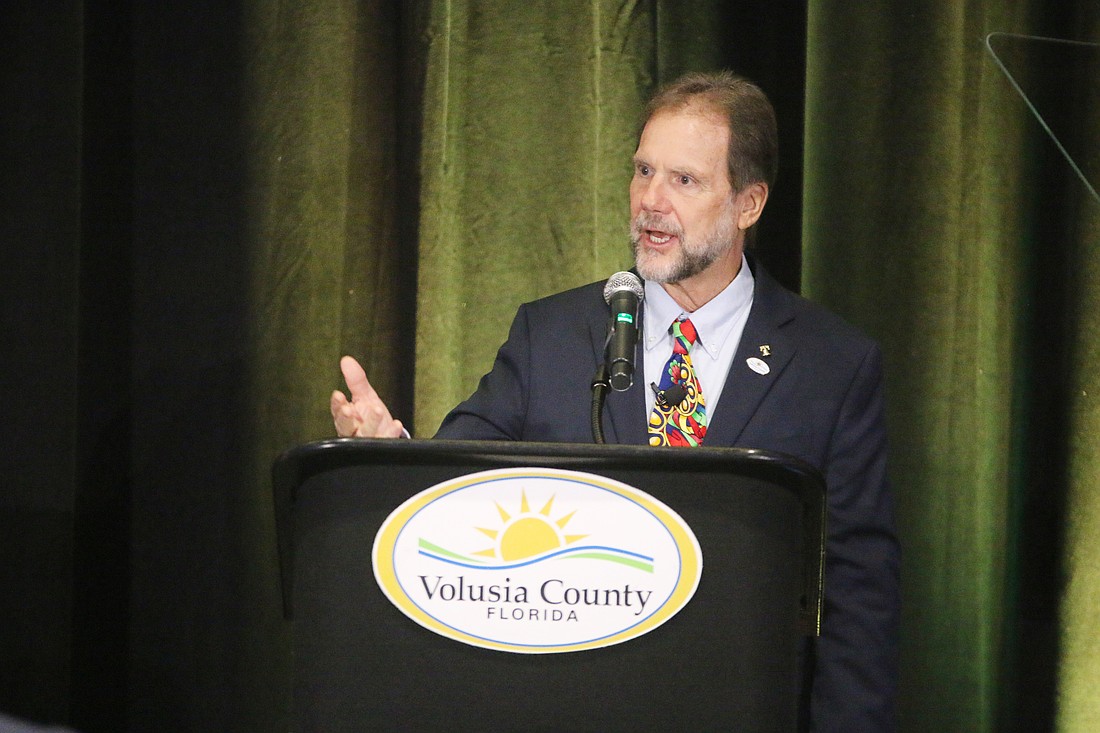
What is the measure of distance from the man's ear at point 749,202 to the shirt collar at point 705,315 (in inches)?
5.1

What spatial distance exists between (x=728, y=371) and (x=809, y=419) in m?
0.13

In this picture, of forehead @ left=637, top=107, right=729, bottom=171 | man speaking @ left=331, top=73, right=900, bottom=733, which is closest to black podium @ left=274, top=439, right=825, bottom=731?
man speaking @ left=331, top=73, right=900, bottom=733

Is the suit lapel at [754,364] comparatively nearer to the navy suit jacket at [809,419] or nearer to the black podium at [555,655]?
the navy suit jacket at [809,419]

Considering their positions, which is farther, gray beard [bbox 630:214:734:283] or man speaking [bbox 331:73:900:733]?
gray beard [bbox 630:214:734:283]

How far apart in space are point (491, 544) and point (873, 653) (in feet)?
2.68

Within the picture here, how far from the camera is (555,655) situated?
0.88 meters

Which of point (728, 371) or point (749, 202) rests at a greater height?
point (749, 202)

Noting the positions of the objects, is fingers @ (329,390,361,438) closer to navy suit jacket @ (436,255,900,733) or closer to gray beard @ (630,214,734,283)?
navy suit jacket @ (436,255,900,733)

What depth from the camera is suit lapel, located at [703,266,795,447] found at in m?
1.56

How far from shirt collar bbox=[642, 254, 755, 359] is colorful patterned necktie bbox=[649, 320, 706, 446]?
0.17ft

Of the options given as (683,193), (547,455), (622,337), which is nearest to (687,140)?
(683,193)

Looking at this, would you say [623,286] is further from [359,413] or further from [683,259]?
[683,259]

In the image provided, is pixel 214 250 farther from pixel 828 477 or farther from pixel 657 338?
pixel 828 477

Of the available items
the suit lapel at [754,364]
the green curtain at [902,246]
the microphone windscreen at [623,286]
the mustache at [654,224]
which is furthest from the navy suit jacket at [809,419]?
the green curtain at [902,246]
